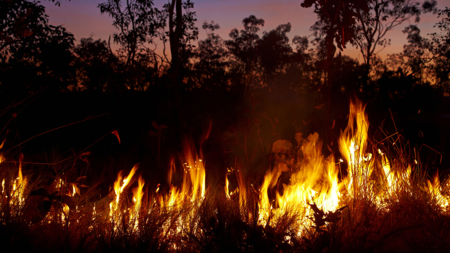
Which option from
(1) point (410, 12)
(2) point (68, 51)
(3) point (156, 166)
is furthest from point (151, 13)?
(1) point (410, 12)

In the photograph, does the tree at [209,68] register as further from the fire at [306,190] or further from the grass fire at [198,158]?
the fire at [306,190]

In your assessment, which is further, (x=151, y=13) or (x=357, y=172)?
(x=151, y=13)

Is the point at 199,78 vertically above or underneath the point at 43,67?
above

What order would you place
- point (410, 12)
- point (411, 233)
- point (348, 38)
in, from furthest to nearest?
point (410, 12) < point (348, 38) < point (411, 233)

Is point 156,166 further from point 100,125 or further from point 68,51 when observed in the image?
point 68,51

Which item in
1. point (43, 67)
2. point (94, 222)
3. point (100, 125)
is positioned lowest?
point (94, 222)

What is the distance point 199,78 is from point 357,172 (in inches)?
568

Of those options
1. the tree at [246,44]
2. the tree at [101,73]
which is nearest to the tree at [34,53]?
the tree at [101,73]

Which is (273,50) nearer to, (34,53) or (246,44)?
(246,44)

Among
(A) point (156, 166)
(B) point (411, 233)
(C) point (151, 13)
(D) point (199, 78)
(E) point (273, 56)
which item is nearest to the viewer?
(B) point (411, 233)

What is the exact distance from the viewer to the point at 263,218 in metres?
2.89

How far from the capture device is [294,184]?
3383 millimetres

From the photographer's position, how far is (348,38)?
3684 mm

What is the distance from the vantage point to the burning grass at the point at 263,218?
241cm
